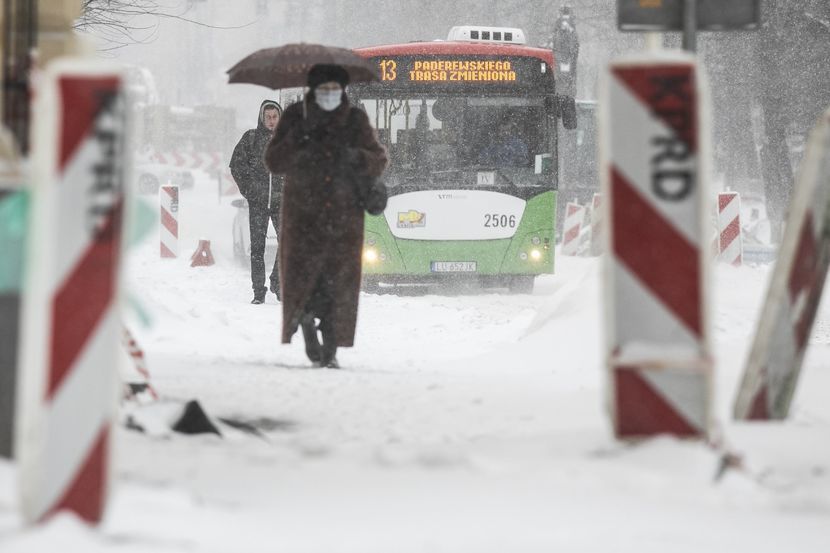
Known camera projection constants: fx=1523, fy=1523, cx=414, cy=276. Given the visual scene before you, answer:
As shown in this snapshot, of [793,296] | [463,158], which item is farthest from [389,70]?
[793,296]

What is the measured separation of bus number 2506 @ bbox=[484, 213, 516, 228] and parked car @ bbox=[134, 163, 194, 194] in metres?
27.9

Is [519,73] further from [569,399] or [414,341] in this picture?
[569,399]

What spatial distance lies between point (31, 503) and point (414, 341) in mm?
9346

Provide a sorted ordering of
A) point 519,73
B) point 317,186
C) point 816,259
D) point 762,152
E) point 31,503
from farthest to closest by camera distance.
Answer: point 762,152, point 519,73, point 317,186, point 816,259, point 31,503

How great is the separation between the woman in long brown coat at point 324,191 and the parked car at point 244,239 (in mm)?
10456

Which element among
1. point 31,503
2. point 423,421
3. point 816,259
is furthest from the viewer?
point 423,421

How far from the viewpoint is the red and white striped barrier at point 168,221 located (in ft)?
72.8

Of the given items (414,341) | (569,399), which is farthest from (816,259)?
(414,341)

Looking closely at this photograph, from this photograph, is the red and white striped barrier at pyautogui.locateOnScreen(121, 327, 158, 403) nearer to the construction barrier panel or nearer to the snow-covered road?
the snow-covered road

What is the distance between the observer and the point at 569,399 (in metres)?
6.78

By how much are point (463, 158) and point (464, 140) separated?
21 cm

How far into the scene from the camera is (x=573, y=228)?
26375mm

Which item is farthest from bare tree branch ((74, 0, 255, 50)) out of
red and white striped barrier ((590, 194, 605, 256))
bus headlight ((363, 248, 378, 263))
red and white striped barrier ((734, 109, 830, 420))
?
red and white striped barrier ((734, 109, 830, 420))

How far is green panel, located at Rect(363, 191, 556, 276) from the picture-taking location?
17.9 metres
